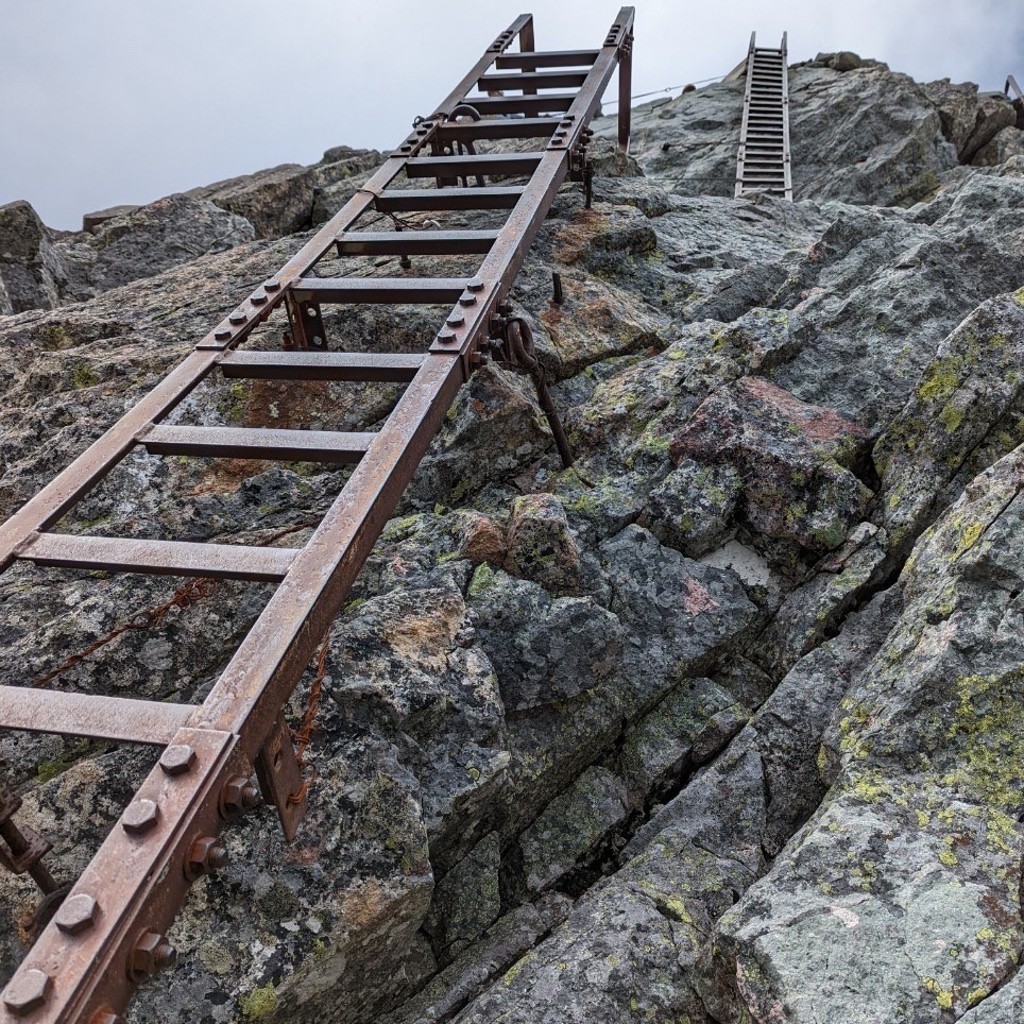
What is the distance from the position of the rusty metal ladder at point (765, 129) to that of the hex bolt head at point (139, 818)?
1202cm

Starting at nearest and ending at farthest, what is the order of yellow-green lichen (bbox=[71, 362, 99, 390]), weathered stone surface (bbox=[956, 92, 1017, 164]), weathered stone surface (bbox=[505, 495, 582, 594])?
weathered stone surface (bbox=[505, 495, 582, 594]), yellow-green lichen (bbox=[71, 362, 99, 390]), weathered stone surface (bbox=[956, 92, 1017, 164])

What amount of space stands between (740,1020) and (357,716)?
72.9 inches

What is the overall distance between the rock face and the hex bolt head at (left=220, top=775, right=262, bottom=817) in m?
0.82


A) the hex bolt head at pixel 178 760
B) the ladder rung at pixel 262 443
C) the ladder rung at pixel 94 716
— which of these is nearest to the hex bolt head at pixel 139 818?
the hex bolt head at pixel 178 760

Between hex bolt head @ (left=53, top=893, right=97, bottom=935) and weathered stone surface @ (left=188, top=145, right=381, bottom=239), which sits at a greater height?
weathered stone surface @ (left=188, top=145, right=381, bottom=239)

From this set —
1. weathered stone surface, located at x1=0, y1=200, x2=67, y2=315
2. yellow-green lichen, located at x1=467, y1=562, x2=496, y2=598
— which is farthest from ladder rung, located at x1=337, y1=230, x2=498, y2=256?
weathered stone surface, located at x1=0, y1=200, x2=67, y2=315

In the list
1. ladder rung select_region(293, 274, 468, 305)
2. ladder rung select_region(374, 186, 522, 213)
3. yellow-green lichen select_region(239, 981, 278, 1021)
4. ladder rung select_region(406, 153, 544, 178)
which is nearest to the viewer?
yellow-green lichen select_region(239, 981, 278, 1021)

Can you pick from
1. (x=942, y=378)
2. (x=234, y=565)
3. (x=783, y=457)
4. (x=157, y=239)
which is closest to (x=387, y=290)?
(x=234, y=565)

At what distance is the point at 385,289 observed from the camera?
511 cm

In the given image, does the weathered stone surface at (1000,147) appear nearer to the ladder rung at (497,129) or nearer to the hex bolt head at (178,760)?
the ladder rung at (497,129)

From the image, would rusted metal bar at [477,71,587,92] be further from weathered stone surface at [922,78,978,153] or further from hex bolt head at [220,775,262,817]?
weathered stone surface at [922,78,978,153]

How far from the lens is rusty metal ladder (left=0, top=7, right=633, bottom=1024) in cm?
210

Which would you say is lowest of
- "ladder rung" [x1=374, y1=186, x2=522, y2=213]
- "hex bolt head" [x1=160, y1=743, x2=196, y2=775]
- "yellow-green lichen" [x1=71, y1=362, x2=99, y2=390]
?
"hex bolt head" [x1=160, y1=743, x2=196, y2=775]

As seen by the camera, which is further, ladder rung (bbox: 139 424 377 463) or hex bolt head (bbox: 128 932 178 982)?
ladder rung (bbox: 139 424 377 463)
